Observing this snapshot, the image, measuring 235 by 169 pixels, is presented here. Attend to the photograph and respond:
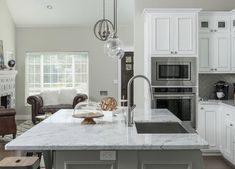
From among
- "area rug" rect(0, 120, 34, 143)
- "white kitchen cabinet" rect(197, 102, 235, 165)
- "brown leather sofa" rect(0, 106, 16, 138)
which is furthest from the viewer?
"area rug" rect(0, 120, 34, 143)

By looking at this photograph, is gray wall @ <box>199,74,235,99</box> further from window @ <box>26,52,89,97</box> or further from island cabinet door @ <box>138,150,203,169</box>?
window @ <box>26,52,89,97</box>

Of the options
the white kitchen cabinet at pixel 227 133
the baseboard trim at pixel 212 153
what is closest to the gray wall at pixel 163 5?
the white kitchen cabinet at pixel 227 133

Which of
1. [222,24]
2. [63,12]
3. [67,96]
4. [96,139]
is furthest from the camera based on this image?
[67,96]

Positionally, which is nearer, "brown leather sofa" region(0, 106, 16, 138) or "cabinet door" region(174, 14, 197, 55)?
"cabinet door" region(174, 14, 197, 55)

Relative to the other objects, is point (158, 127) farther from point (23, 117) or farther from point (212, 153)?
point (23, 117)

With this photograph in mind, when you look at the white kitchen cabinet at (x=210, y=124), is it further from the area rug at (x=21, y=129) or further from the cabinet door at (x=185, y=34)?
the area rug at (x=21, y=129)

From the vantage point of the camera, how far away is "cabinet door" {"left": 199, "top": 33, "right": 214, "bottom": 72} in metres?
6.01

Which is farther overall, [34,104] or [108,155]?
[34,104]

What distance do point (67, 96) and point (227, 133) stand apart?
18.6ft

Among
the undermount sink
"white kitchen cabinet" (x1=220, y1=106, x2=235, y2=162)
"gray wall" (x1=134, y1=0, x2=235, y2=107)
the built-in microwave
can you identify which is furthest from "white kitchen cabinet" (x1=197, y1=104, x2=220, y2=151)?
the undermount sink

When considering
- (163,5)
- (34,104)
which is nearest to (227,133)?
(163,5)

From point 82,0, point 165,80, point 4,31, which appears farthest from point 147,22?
point 4,31

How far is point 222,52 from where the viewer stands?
19.7ft

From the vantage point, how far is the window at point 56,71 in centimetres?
1061
